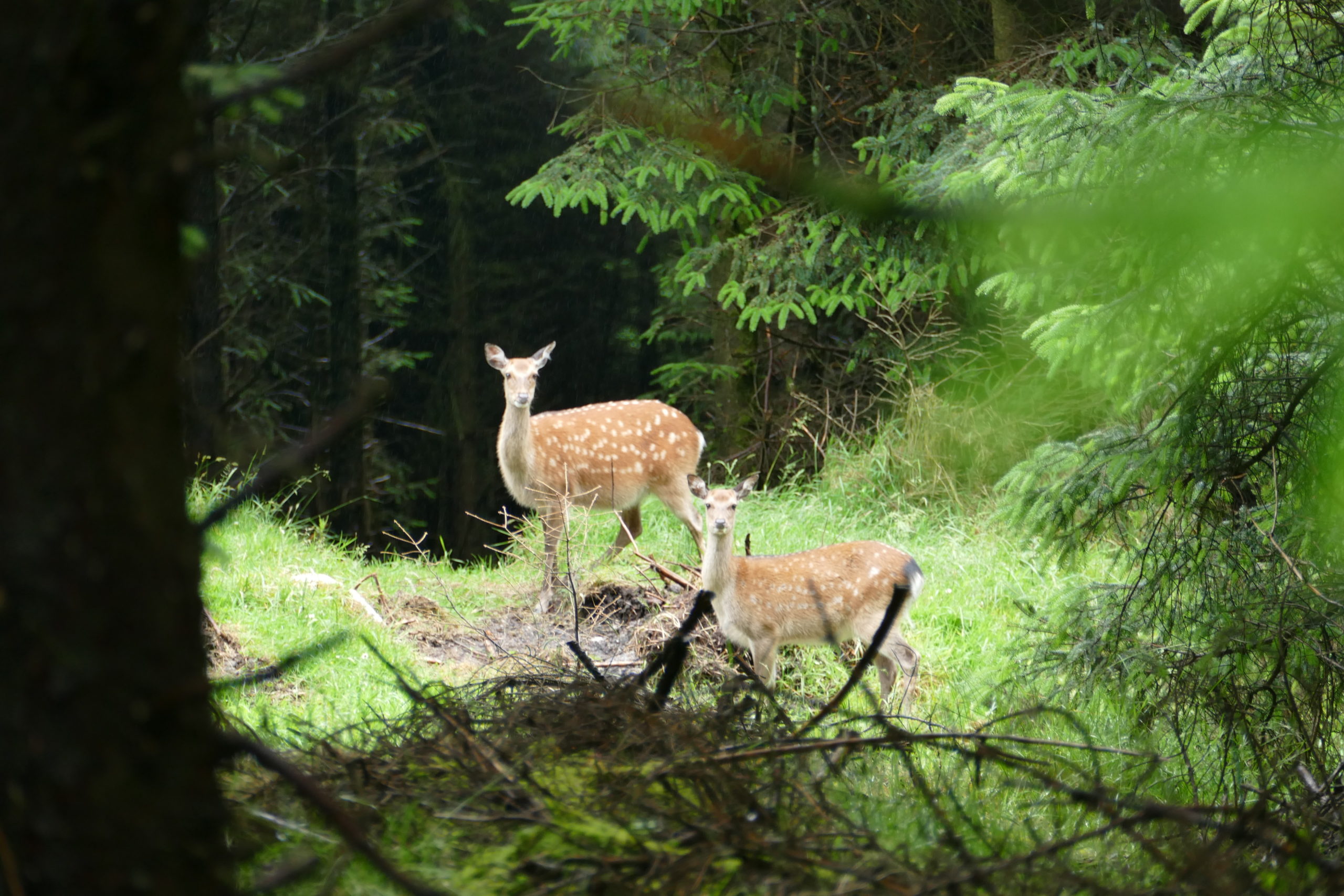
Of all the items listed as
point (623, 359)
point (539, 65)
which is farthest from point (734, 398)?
point (539, 65)

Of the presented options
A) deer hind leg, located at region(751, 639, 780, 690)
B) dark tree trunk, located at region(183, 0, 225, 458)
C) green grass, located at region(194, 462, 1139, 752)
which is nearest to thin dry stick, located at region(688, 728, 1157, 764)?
green grass, located at region(194, 462, 1139, 752)

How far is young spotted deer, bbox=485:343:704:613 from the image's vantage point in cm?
821

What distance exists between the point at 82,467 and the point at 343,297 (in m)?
14.8

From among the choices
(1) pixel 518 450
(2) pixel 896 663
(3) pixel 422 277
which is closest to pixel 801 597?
(2) pixel 896 663

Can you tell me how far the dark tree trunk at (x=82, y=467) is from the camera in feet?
2.66

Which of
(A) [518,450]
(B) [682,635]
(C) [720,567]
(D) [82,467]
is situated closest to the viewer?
(D) [82,467]

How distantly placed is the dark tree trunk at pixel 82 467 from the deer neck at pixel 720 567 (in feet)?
15.5

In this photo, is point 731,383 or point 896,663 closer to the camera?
point 896,663

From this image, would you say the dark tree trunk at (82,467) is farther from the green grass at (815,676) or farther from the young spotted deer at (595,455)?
the young spotted deer at (595,455)

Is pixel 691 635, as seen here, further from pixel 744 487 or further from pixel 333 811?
pixel 333 811

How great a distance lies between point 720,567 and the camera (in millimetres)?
5609

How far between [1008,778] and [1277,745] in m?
2.30

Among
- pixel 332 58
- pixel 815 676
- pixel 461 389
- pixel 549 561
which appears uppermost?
pixel 332 58

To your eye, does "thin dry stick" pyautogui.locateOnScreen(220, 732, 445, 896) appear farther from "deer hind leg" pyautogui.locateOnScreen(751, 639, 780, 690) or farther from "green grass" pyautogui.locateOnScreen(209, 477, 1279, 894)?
"deer hind leg" pyautogui.locateOnScreen(751, 639, 780, 690)
